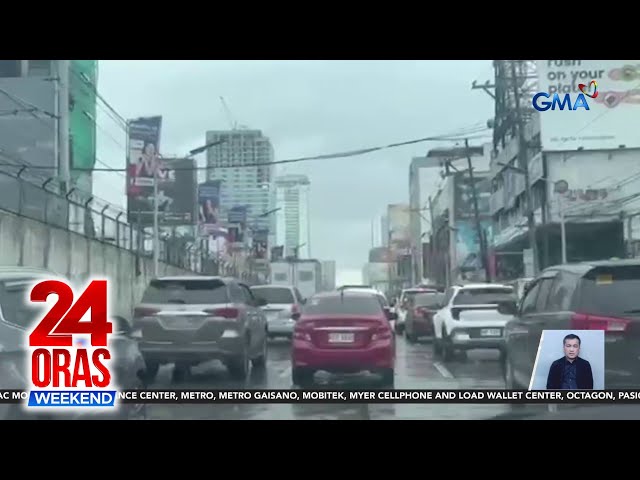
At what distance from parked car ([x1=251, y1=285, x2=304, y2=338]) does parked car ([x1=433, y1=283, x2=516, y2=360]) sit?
1144 mm

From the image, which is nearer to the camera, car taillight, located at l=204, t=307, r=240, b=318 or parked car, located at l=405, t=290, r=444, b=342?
car taillight, located at l=204, t=307, r=240, b=318

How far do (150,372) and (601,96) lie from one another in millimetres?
3582

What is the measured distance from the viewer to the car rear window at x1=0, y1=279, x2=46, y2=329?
5.71 m

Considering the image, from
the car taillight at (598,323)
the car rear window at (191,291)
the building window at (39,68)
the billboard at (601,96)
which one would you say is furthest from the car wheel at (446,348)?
the building window at (39,68)

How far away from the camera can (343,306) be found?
726 cm

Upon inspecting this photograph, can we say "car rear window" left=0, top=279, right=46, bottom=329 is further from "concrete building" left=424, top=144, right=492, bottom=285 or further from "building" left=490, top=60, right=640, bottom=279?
"building" left=490, top=60, right=640, bottom=279

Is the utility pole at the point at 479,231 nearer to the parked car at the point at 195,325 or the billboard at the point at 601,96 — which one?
the billboard at the point at 601,96

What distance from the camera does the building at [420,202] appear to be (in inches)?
253

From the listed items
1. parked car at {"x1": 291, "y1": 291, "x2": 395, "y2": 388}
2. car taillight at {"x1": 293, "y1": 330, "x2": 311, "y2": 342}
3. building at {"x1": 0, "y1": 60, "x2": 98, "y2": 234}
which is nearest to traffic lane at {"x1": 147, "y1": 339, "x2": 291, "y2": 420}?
parked car at {"x1": 291, "y1": 291, "x2": 395, "y2": 388}

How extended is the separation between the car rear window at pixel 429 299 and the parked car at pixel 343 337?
31cm

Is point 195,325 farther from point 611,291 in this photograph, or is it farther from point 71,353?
point 611,291

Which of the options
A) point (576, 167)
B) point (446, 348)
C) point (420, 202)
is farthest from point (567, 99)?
point (446, 348)
